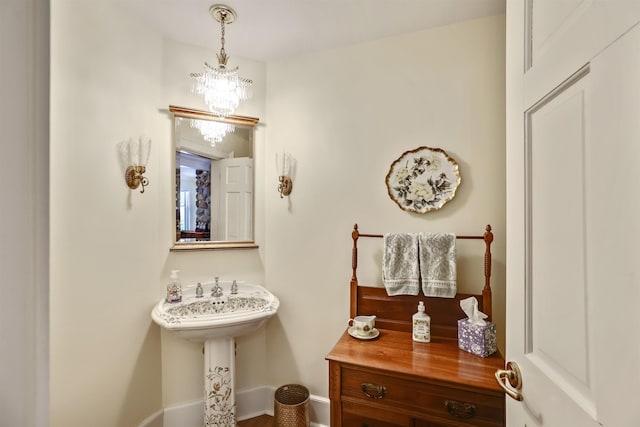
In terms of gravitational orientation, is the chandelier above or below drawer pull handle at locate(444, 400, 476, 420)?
above

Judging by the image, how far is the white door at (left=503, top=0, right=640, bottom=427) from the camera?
0.47m

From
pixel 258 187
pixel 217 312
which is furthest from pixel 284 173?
pixel 217 312

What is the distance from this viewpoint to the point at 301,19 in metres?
1.73

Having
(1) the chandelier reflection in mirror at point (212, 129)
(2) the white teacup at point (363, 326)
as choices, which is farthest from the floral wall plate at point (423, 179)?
(1) the chandelier reflection in mirror at point (212, 129)

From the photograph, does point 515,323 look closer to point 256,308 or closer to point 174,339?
point 256,308

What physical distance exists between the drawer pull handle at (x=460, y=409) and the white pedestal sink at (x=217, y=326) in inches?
39.7

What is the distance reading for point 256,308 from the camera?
1906mm

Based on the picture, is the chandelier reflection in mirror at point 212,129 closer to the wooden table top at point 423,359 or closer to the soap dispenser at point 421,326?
the wooden table top at point 423,359

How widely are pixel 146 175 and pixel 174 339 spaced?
104cm

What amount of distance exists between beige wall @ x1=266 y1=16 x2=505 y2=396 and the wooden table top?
34cm

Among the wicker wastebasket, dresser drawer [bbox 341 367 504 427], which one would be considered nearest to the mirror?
the wicker wastebasket

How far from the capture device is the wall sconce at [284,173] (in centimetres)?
207

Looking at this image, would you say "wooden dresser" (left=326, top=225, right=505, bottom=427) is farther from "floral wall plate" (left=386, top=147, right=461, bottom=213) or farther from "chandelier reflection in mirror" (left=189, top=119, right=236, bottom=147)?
"chandelier reflection in mirror" (left=189, top=119, right=236, bottom=147)

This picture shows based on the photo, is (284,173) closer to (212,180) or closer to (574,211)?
(212,180)
